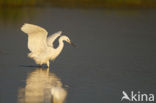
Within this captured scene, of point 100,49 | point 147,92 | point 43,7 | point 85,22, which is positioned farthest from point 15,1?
point 147,92

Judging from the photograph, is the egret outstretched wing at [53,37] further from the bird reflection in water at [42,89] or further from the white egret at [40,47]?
the bird reflection in water at [42,89]

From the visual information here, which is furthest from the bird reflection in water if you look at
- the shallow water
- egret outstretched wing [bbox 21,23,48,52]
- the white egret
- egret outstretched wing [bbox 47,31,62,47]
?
egret outstretched wing [bbox 47,31,62,47]

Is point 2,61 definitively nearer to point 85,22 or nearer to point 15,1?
point 85,22

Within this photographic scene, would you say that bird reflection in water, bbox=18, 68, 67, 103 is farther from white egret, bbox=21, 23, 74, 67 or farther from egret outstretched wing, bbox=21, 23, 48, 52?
egret outstretched wing, bbox=21, 23, 48, 52

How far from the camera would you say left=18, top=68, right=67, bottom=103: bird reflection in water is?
9.01 meters

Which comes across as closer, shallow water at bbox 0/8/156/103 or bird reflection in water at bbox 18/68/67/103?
bird reflection in water at bbox 18/68/67/103

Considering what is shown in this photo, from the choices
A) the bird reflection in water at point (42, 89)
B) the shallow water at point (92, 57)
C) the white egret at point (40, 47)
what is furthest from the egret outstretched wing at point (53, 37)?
the bird reflection in water at point (42, 89)

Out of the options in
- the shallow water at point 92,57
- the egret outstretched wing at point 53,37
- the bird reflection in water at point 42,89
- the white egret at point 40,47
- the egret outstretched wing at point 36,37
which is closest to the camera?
the bird reflection in water at point 42,89

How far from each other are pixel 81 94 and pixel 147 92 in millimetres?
1103

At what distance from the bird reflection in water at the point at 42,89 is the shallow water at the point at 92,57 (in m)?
0.10

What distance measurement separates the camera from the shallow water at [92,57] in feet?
33.7

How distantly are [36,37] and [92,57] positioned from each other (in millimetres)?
2133

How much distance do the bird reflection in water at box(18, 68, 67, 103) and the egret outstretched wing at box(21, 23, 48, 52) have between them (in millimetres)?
462

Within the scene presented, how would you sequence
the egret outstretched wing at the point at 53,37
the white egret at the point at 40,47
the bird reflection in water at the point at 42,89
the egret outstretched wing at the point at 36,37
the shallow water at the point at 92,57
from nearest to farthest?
the bird reflection in water at the point at 42,89, the shallow water at the point at 92,57, the egret outstretched wing at the point at 36,37, the white egret at the point at 40,47, the egret outstretched wing at the point at 53,37
